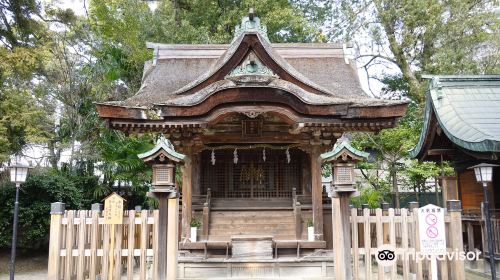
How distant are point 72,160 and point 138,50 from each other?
561 cm

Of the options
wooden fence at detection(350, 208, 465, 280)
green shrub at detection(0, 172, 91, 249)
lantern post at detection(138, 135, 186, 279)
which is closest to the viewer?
lantern post at detection(138, 135, 186, 279)

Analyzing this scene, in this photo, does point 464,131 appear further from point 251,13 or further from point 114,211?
point 114,211

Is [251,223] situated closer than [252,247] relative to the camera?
No

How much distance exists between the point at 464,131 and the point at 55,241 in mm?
9693

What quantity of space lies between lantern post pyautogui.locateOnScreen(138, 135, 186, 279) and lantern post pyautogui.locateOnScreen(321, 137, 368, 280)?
291 cm

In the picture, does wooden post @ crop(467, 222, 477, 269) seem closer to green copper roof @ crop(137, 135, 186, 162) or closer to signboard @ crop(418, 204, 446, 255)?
signboard @ crop(418, 204, 446, 255)

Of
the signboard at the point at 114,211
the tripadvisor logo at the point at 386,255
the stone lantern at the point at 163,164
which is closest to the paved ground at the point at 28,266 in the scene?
the signboard at the point at 114,211

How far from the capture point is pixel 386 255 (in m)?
6.86

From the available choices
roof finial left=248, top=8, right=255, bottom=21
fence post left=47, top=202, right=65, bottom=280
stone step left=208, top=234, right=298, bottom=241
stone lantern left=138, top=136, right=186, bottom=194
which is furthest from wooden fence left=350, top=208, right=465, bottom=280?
roof finial left=248, top=8, right=255, bottom=21

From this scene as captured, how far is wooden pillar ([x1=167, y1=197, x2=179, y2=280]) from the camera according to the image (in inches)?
261

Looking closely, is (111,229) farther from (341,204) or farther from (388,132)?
(388,132)

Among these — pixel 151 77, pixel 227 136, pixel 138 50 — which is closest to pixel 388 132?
pixel 227 136

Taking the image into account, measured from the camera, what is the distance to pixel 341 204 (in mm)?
6984

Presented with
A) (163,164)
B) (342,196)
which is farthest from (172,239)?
(342,196)
